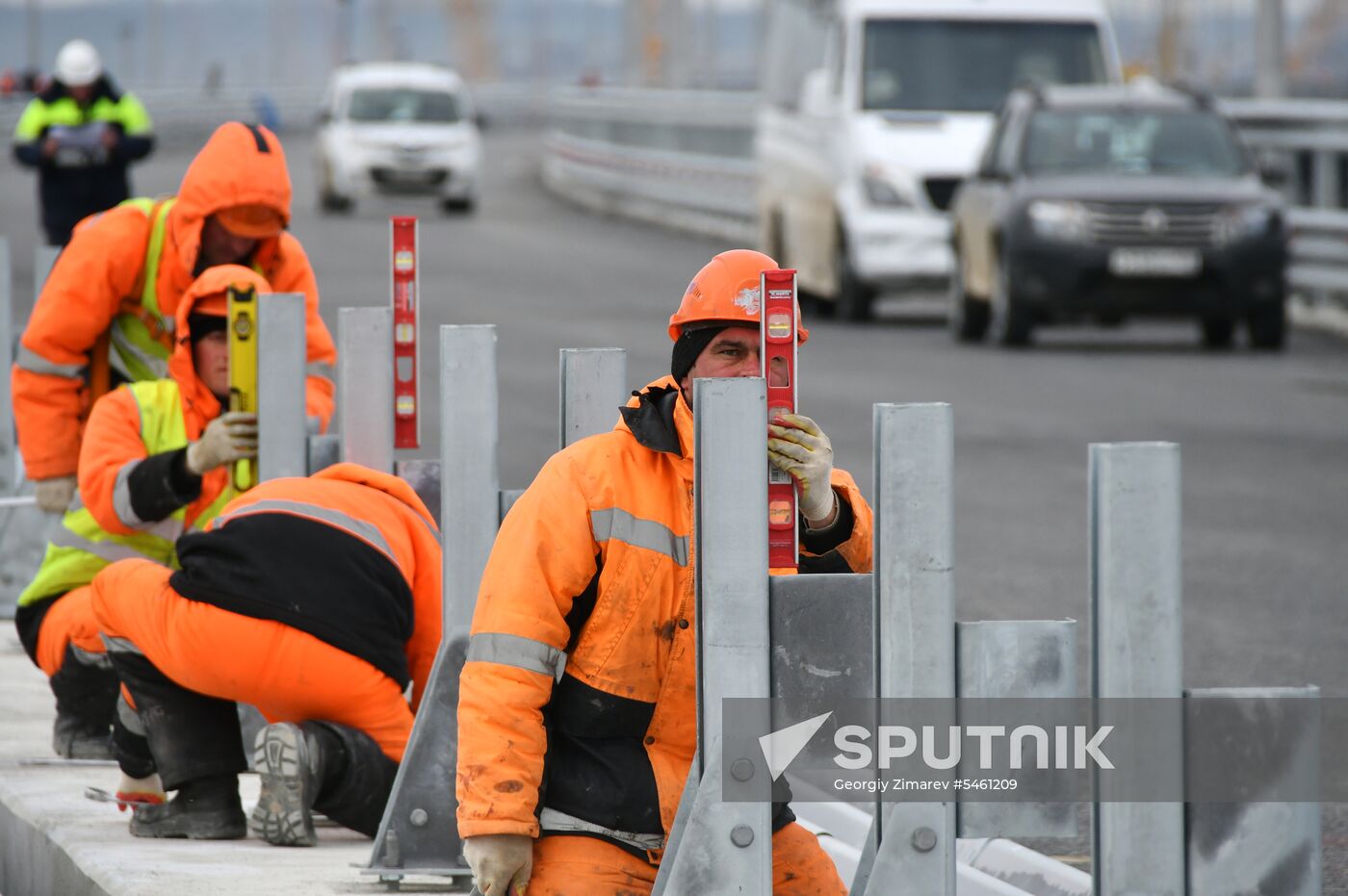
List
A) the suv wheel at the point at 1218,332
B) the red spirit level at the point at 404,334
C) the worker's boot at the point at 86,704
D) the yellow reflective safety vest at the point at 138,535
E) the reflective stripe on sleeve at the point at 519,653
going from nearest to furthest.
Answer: the reflective stripe on sleeve at the point at 519,653, the red spirit level at the point at 404,334, the yellow reflective safety vest at the point at 138,535, the worker's boot at the point at 86,704, the suv wheel at the point at 1218,332

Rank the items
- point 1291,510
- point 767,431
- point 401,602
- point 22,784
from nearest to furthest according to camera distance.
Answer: point 767,431
point 401,602
point 22,784
point 1291,510

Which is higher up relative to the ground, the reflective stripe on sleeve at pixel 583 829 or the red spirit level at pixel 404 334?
the red spirit level at pixel 404 334

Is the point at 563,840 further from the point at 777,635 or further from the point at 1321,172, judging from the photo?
the point at 1321,172

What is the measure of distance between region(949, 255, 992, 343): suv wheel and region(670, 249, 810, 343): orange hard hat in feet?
50.7

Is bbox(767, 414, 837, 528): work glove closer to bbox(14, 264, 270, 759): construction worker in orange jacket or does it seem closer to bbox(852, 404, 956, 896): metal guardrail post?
bbox(852, 404, 956, 896): metal guardrail post

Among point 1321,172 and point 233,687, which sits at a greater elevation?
point 233,687

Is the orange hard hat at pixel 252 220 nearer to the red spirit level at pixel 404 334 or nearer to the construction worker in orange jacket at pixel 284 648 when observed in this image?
the red spirit level at pixel 404 334

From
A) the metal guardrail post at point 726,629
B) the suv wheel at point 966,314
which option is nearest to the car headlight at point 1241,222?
the suv wheel at point 966,314

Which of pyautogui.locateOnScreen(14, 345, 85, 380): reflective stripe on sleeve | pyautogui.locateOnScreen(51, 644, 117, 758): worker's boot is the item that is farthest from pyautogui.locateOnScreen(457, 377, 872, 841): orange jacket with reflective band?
pyautogui.locateOnScreen(14, 345, 85, 380): reflective stripe on sleeve

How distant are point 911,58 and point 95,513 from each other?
609 inches

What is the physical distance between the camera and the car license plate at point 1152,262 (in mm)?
18203

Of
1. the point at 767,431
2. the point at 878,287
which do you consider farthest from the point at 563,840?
the point at 878,287

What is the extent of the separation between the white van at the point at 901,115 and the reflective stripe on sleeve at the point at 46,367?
13.6 meters

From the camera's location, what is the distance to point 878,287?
2098 cm
